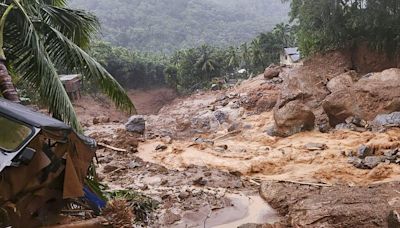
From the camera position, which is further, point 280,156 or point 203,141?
point 203,141

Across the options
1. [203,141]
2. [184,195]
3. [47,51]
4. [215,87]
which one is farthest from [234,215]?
[215,87]

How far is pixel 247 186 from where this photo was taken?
1149 cm

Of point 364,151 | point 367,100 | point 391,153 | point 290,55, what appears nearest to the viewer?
point 391,153

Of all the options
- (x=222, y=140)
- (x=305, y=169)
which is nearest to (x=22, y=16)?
(x=305, y=169)

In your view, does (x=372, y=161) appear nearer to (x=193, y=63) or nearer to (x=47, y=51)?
(x=47, y=51)

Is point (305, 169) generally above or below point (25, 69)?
below

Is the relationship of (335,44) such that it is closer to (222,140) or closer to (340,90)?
(340,90)

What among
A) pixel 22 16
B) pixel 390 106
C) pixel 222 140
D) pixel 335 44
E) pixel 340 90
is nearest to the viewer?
pixel 22 16

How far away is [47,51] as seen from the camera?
774 centimetres

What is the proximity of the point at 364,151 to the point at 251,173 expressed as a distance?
11.2 ft

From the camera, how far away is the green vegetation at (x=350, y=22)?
19.8 meters

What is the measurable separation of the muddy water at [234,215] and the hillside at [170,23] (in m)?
50.1

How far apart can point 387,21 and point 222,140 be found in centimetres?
954

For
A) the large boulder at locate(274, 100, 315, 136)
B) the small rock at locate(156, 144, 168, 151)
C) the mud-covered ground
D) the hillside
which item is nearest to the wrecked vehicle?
the mud-covered ground
